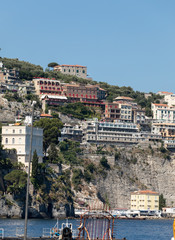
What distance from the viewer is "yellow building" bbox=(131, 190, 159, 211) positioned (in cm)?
14662

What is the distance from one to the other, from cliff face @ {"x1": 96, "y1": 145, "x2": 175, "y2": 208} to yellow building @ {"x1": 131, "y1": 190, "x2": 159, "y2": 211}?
2.46 m

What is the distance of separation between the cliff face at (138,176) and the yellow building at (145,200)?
8.08 ft

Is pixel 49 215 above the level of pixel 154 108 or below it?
below

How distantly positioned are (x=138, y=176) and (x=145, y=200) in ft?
33.5

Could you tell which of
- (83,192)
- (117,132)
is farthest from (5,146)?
(117,132)

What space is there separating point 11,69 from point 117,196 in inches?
1854

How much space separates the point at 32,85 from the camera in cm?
17500

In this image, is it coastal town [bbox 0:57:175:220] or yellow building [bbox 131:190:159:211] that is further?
coastal town [bbox 0:57:175:220]

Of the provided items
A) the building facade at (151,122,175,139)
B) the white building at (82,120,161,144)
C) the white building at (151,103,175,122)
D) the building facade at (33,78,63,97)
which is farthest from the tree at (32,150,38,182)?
the white building at (151,103,175,122)

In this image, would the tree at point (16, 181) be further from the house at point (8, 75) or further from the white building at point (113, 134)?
the house at point (8, 75)

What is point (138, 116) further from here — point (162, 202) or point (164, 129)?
point (162, 202)

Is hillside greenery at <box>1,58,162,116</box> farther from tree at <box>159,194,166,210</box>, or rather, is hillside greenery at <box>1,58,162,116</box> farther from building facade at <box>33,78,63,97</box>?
tree at <box>159,194,166,210</box>

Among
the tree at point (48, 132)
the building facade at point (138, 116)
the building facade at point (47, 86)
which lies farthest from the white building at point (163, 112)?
the tree at point (48, 132)

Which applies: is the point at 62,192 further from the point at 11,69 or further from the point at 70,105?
the point at 11,69
